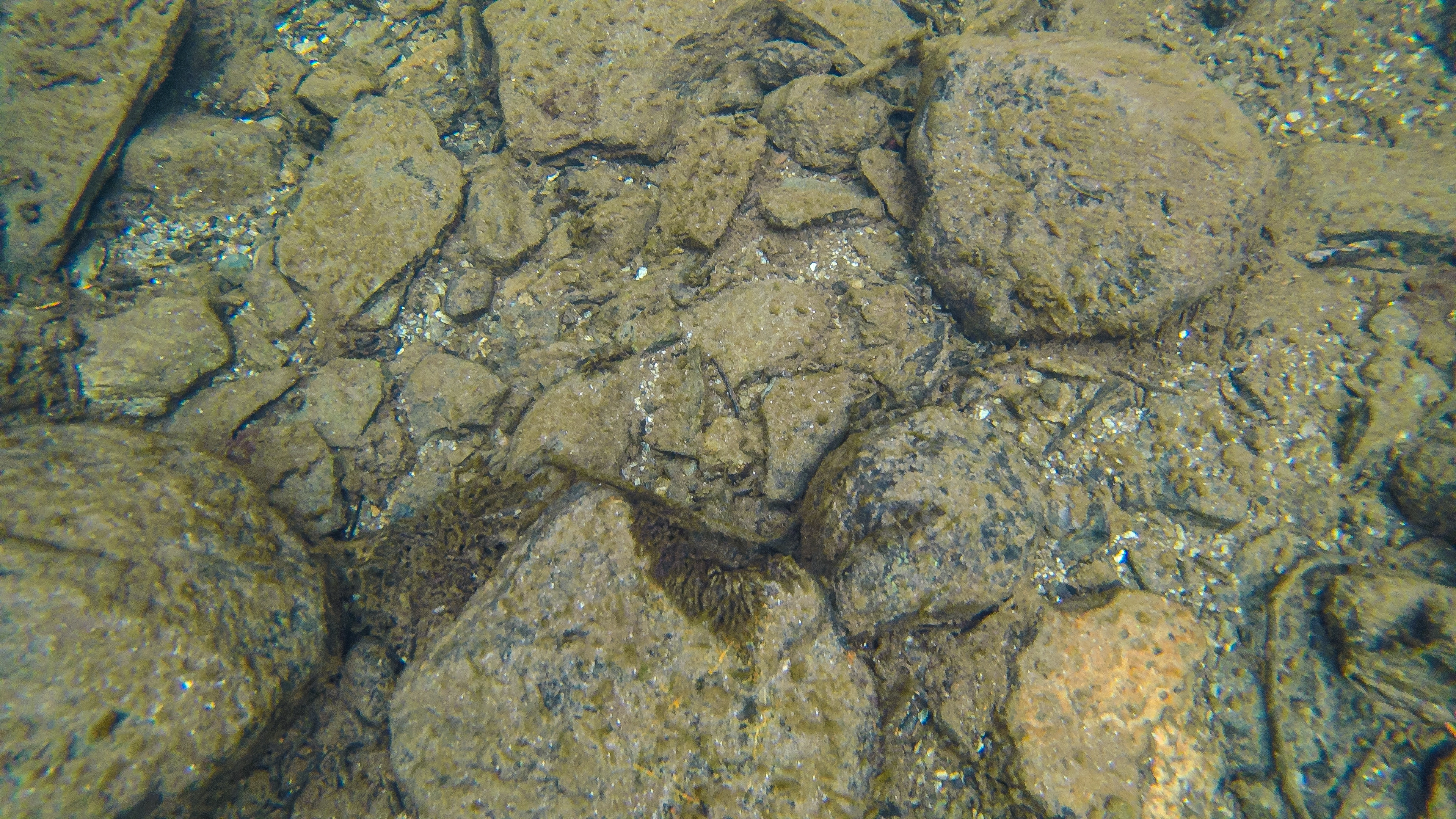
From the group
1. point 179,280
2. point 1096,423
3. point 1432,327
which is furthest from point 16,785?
point 1432,327

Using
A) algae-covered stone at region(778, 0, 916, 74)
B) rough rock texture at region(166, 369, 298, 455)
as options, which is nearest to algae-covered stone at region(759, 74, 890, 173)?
algae-covered stone at region(778, 0, 916, 74)

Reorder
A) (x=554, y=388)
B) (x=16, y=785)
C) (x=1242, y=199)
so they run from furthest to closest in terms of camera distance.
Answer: (x=554, y=388) → (x=1242, y=199) → (x=16, y=785)

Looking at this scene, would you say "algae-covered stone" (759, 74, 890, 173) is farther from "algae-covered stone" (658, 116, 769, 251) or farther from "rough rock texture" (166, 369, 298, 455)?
"rough rock texture" (166, 369, 298, 455)

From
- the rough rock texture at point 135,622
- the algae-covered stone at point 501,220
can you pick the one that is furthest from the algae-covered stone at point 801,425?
the rough rock texture at point 135,622

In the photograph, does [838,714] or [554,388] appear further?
[554,388]

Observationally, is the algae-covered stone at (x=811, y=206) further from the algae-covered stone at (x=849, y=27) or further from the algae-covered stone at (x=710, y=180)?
the algae-covered stone at (x=849, y=27)

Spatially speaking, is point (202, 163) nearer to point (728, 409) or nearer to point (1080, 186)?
point (728, 409)

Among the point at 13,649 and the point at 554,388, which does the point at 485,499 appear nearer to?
the point at 554,388
